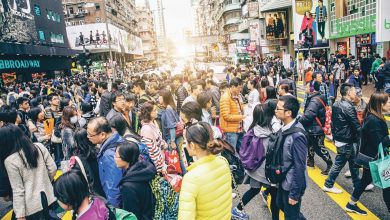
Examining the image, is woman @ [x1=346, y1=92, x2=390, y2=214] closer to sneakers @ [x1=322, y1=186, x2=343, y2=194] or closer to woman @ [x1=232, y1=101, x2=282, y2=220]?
sneakers @ [x1=322, y1=186, x2=343, y2=194]

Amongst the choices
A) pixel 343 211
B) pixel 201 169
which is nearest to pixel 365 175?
pixel 343 211

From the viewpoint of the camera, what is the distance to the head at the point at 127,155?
9.39 feet

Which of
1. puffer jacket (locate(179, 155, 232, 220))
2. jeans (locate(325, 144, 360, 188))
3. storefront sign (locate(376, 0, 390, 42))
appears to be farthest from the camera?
storefront sign (locate(376, 0, 390, 42))

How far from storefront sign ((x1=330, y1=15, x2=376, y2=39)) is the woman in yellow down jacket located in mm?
19661

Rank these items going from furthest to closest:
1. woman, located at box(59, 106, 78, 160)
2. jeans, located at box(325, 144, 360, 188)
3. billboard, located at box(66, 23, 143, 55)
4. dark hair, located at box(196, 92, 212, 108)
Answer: billboard, located at box(66, 23, 143, 55)
dark hair, located at box(196, 92, 212, 108)
woman, located at box(59, 106, 78, 160)
jeans, located at box(325, 144, 360, 188)

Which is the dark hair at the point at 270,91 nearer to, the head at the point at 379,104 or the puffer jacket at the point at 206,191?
the head at the point at 379,104

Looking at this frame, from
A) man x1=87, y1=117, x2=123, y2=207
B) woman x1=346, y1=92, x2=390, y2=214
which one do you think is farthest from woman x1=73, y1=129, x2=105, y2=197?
woman x1=346, y1=92, x2=390, y2=214

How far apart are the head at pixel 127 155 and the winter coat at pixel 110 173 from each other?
35 centimetres

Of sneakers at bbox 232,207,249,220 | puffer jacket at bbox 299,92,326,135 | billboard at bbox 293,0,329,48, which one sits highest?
billboard at bbox 293,0,329,48

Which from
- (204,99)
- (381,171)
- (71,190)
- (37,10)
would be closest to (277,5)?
(37,10)

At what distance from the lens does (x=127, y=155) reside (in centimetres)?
287

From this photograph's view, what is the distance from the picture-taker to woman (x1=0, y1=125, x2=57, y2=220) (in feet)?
11.0

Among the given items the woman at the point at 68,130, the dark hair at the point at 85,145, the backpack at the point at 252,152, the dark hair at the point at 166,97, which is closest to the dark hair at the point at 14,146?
the dark hair at the point at 85,145

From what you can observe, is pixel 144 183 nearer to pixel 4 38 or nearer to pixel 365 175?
pixel 365 175
